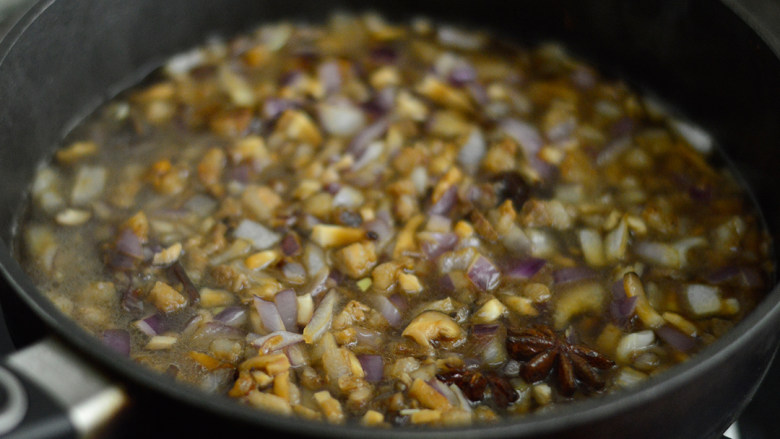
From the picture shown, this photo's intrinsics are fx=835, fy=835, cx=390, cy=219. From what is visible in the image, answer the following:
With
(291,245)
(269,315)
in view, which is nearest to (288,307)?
(269,315)

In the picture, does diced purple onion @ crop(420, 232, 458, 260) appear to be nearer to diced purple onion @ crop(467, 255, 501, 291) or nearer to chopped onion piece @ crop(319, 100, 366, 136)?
diced purple onion @ crop(467, 255, 501, 291)

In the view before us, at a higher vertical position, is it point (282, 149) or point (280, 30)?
point (280, 30)

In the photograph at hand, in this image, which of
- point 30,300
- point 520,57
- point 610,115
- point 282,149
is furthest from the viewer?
point 520,57

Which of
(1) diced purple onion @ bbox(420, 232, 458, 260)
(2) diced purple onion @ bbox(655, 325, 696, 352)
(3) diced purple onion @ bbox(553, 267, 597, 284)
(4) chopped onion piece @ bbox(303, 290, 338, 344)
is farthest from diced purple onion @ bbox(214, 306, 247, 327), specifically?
(2) diced purple onion @ bbox(655, 325, 696, 352)

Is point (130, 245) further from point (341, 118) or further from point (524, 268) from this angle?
point (524, 268)

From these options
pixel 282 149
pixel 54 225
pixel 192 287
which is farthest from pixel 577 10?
pixel 54 225

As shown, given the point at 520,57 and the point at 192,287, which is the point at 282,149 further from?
the point at 520,57
